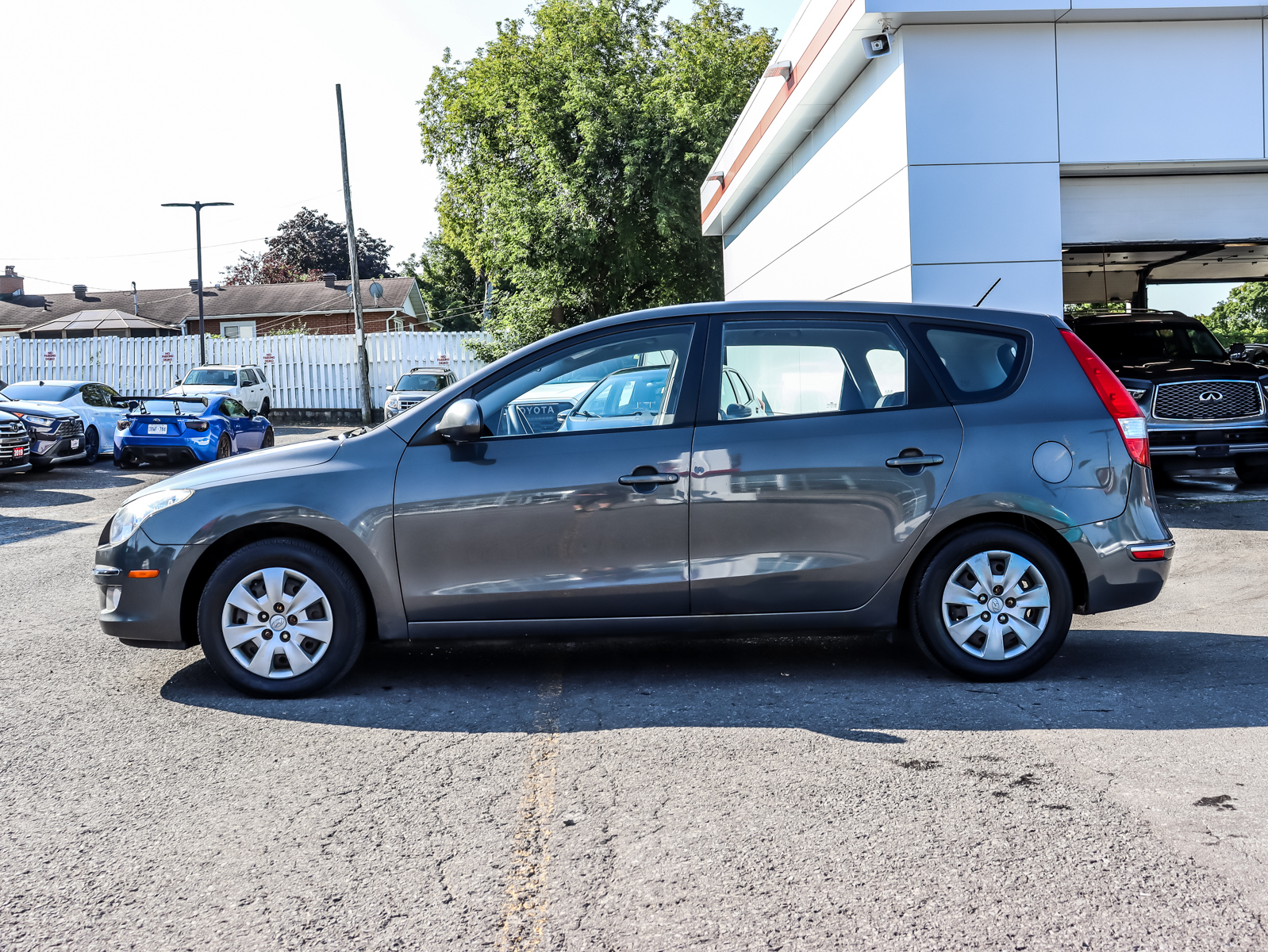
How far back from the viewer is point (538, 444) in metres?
4.82

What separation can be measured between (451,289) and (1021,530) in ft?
224

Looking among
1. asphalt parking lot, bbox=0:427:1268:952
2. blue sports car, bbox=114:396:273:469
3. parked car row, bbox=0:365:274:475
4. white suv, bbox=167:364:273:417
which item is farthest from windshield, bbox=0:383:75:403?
asphalt parking lot, bbox=0:427:1268:952

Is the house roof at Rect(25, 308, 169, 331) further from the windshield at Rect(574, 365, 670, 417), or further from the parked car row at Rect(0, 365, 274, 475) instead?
the windshield at Rect(574, 365, 670, 417)

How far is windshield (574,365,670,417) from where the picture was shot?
16.1 ft

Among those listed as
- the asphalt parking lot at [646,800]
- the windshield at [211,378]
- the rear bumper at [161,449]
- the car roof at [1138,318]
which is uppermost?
the windshield at [211,378]

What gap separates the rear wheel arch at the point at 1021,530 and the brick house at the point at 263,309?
55920 mm

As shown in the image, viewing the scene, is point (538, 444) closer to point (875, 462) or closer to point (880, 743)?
point (875, 462)

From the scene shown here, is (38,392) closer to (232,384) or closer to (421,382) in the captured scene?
(232,384)

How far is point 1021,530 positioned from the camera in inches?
195

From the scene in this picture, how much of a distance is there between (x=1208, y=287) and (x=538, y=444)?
96.8ft

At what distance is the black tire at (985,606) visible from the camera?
4879mm

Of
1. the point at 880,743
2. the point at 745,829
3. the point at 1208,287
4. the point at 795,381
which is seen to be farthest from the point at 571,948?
the point at 1208,287

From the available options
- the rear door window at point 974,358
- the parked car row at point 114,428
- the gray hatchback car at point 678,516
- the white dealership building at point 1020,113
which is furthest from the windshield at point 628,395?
the parked car row at point 114,428

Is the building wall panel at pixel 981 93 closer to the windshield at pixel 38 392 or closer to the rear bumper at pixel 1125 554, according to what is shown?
the rear bumper at pixel 1125 554
